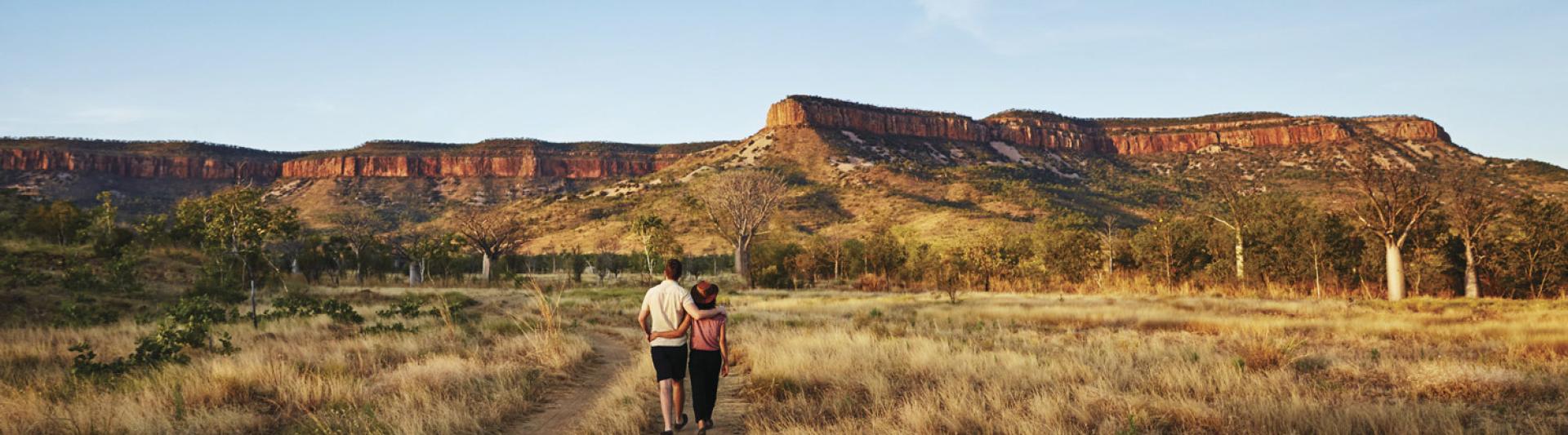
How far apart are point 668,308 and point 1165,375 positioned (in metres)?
6.28

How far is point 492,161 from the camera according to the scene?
164 metres

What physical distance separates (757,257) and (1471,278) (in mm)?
38917

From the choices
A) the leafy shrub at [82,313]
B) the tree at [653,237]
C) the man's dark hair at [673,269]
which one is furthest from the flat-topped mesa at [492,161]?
the man's dark hair at [673,269]

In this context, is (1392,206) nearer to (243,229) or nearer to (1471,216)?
(1471,216)

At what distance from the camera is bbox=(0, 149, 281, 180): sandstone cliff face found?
12900 centimetres

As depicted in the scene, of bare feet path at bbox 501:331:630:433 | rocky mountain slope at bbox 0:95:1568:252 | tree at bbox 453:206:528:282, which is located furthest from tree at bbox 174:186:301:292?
rocky mountain slope at bbox 0:95:1568:252

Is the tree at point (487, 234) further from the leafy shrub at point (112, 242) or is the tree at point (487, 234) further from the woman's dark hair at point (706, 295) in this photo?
the woman's dark hair at point (706, 295)

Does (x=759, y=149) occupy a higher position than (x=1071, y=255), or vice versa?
(x=759, y=149)

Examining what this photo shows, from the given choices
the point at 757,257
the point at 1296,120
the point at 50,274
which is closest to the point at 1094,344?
the point at 50,274

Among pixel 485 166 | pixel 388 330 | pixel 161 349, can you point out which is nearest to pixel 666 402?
pixel 161 349

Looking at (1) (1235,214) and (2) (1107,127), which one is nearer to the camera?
(1) (1235,214)

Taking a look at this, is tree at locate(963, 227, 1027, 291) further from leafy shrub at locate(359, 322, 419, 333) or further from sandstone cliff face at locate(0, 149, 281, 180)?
sandstone cliff face at locate(0, 149, 281, 180)

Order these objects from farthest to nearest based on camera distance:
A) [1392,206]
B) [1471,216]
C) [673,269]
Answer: [1471,216] → [1392,206] → [673,269]

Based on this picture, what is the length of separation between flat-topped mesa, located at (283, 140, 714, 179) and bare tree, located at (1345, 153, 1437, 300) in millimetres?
137412
